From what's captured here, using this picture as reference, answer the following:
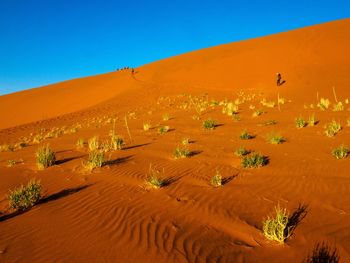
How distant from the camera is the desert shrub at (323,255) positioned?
11.1ft

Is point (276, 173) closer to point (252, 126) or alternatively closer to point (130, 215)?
point (130, 215)

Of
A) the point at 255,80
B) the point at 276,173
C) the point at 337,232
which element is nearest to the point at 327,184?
the point at 276,173

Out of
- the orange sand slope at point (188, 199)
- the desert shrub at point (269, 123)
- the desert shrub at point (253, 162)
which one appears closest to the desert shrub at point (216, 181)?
the orange sand slope at point (188, 199)

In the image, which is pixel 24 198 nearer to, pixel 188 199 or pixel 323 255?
pixel 188 199

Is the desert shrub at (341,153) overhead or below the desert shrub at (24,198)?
below

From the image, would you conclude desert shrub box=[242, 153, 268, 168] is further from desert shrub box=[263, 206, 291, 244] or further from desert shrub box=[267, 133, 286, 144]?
desert shrub box=[263, 206, 291, 244]

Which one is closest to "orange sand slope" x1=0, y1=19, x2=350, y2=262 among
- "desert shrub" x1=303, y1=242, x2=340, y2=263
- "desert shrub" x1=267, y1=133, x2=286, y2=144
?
"desert shrub" x1=303, y1=242, x2=340, y2=263

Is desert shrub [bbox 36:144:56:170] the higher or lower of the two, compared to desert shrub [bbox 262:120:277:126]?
higher

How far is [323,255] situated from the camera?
136 inches

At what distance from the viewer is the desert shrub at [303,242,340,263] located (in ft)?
11.1

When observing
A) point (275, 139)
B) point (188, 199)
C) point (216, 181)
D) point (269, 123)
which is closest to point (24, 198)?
point (188, 199)

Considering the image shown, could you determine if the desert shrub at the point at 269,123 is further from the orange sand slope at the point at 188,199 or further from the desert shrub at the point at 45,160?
the desert shrub at the point at 45,160

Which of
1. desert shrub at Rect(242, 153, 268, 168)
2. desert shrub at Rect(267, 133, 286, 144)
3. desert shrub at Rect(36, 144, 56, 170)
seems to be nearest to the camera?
desert shrub at Rect(242, 153, 268, 168)

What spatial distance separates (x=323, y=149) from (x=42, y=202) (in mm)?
6100
